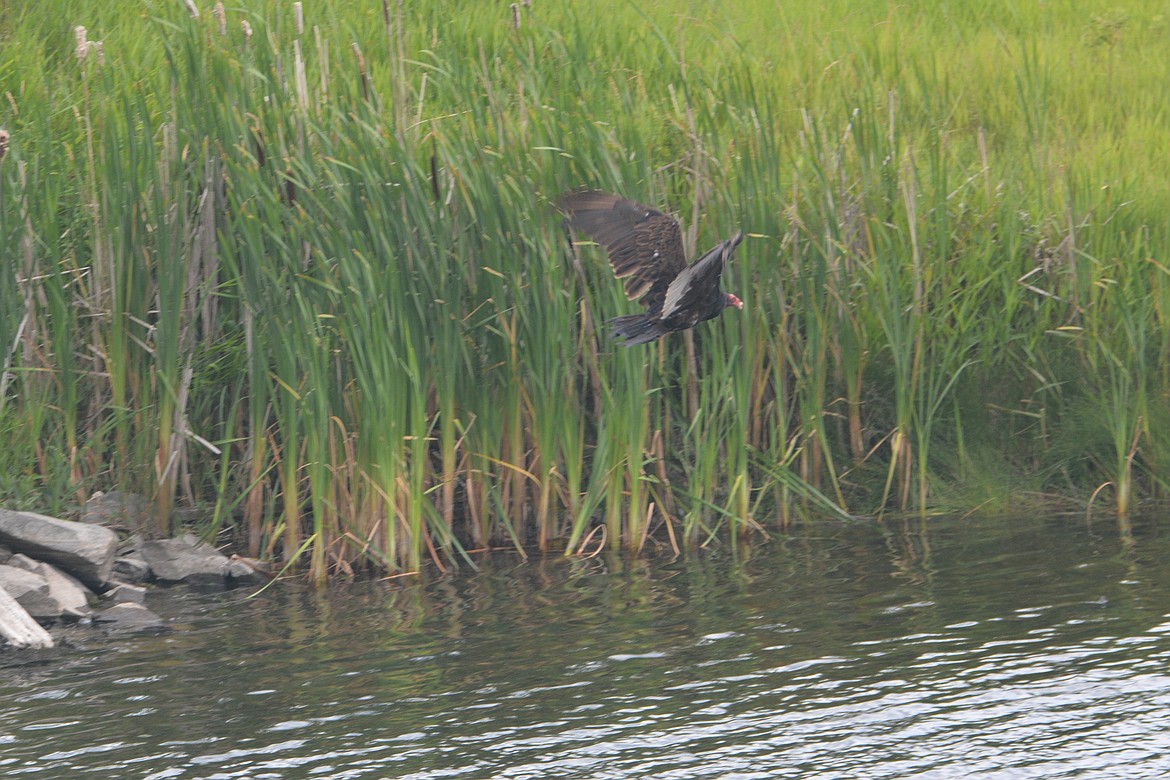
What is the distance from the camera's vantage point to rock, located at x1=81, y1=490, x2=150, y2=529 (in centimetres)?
726

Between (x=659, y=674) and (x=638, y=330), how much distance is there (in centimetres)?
157

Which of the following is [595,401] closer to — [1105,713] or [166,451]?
[166,451]

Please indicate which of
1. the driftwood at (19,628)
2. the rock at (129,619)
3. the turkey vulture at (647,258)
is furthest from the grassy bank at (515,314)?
the driftwood at (19,628)

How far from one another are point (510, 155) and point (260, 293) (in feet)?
4.29

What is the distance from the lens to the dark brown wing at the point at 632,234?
257 inches

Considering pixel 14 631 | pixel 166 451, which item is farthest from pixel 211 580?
pixel 14 631

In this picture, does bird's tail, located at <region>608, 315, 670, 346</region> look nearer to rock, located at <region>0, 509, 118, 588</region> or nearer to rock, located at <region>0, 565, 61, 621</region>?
rock, located at <region>0, 509, 118, 588</region>

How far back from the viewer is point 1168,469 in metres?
7.86

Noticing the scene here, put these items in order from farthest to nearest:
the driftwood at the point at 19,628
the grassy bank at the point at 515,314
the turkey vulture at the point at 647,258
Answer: the grassy bank at the point at 515,314 → the turkey vulture at the point at 647,258 → the driftwood at the point at 19,628

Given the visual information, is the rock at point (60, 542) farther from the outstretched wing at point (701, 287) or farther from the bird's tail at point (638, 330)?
the outstretched wing at point (701, 287)

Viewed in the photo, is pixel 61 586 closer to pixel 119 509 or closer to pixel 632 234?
pixel 119 509

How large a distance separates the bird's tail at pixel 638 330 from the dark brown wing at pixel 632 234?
0.07 meters

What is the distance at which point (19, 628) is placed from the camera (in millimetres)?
6008

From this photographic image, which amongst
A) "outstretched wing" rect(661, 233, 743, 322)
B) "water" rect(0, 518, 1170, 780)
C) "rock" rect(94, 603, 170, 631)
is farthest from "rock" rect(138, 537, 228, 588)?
"outstretched wing" rect(661, 233, 743, 322)
